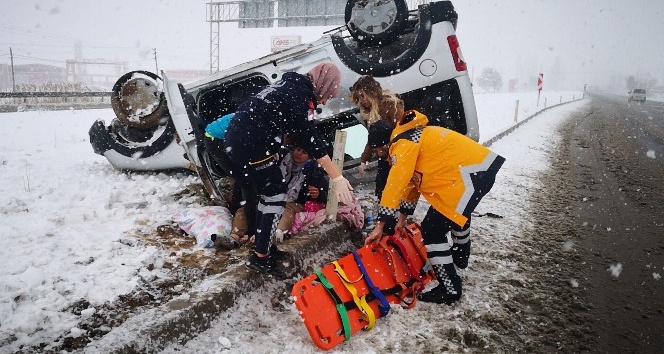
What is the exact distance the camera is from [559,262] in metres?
3.28

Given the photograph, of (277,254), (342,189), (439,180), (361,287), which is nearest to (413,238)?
(439,180)

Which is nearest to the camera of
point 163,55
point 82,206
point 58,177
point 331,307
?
point 331,307

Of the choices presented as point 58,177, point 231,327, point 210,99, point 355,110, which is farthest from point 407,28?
point 58,177

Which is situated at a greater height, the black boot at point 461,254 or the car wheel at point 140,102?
the car wheel at point 140,102

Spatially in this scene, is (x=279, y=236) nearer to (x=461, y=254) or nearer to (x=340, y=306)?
(x=340, y=306)

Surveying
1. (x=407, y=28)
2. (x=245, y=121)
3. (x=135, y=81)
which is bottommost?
(x=245, y=121)

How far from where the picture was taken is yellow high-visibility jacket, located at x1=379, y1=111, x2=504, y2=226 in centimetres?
258

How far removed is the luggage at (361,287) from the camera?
2252 millimetres

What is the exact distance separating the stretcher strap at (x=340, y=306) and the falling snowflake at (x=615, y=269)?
7.83 feet

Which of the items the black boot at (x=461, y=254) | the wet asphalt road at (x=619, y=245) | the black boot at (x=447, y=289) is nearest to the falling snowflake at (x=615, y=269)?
the wet asphalt road at (x=619, y=245)

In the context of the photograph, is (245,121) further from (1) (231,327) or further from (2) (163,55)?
(2) (163,55)

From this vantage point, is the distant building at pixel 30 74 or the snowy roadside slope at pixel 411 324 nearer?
the snowy roadside slope at pixel 411 324

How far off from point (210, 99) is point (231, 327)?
10.9 ft

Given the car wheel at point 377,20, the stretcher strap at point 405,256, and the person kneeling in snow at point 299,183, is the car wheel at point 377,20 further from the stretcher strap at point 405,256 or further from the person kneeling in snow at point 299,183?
the stretcher strap at point 405,256
